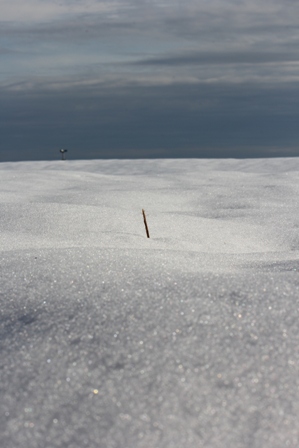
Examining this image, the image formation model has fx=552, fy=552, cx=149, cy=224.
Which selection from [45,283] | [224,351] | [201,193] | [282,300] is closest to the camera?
[224,351]

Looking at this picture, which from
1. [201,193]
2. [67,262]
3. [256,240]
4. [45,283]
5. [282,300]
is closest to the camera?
[282,300]

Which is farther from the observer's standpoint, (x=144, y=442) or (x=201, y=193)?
(x=201, y=193)

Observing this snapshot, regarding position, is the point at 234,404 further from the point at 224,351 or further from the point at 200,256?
the point at 200,256

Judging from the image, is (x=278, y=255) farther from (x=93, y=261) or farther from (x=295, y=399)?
(x=295, y=399)

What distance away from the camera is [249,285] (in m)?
1.31

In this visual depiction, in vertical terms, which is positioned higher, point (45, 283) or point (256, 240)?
point (45, 283)

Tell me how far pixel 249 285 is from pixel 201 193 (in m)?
2.25

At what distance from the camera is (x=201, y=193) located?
3533 millimetres

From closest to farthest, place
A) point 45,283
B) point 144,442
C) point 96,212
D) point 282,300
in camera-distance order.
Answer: point 144,442 < point 282,300 < point 45,283 < point 96,212

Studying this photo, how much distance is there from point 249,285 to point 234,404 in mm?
439

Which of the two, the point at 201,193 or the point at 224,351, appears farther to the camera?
the point at 201,193

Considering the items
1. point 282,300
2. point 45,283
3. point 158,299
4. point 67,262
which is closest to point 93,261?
point 67,262

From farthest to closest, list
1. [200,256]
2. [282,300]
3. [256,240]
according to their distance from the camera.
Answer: [256,240] → [200,256] → [282,300]

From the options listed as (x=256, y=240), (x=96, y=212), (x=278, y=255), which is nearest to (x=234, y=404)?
(x=278, y=255)
